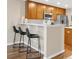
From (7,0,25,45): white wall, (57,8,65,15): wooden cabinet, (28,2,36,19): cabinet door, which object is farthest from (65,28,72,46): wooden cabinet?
(57,8,65,15): wooden cabinet

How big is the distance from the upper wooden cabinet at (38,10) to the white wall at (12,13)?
0.37 m

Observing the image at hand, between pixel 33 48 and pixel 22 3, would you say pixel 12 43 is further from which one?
pixel 22 3

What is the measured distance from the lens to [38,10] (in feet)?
25.6

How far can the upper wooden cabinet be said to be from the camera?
695 centimetres

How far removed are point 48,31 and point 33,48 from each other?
1.56 m

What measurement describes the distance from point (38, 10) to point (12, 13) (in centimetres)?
254

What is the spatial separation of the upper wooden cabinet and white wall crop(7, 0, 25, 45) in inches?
14.4

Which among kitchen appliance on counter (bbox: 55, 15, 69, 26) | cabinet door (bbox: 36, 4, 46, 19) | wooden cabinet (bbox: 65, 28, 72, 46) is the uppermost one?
cabinet door (bbox: 36, 4, 46, 19)

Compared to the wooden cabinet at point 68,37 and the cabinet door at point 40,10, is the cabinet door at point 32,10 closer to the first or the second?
the cabinet door at point 40,10

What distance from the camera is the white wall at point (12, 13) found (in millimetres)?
5527

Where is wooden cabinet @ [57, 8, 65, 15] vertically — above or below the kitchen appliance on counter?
above

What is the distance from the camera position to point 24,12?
6145 millimetres

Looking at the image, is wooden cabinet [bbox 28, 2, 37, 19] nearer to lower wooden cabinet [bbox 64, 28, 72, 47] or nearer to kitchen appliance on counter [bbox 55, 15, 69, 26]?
lower wooden cabinet [bbox 64, 28, 72, 47]
